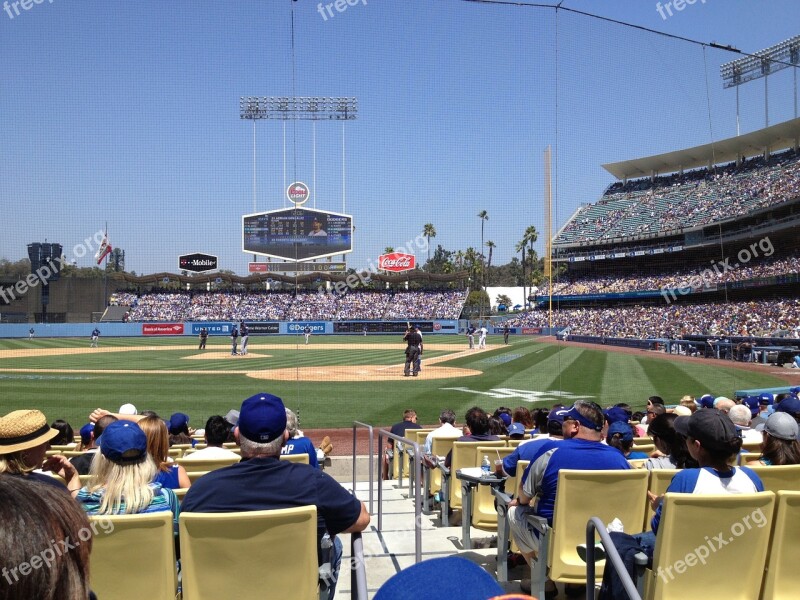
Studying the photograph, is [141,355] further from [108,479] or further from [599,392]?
[108,479]

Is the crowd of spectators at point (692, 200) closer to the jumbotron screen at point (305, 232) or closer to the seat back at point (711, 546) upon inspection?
the jumbotron screen at point (305, 232)

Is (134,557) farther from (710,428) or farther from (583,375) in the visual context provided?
(583,375)

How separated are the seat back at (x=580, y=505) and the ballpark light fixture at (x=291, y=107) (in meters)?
9.34

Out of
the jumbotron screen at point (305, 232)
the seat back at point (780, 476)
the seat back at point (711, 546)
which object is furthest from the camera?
the jumbotron screen at point (305, 232)

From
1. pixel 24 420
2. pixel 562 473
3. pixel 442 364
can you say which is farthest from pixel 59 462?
pixel 442 364

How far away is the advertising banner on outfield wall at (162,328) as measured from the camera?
5191 cm

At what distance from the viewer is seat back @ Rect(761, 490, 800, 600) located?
3.39 meters

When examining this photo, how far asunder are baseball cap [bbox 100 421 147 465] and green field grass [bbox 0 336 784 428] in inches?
318

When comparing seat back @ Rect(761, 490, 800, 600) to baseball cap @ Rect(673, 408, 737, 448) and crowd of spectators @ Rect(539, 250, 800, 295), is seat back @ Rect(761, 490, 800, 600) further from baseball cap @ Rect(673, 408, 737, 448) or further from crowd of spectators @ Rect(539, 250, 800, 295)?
crowd of spectators @ Rect(539, 250, 800, 295)

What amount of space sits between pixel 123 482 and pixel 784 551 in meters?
3.49

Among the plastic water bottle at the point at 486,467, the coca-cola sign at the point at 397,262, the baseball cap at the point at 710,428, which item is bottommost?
the plastic water bottle at the point at 486,467

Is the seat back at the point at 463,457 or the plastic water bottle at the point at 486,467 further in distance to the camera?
the seat back at the point at 463,457

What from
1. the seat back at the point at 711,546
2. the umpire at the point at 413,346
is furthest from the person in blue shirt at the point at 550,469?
the umpire at the point at 413,346

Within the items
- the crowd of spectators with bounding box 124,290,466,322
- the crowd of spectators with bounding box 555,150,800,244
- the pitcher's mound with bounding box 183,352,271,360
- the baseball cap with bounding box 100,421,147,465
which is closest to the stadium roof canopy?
the crowd of spectators with bounding box 555,150,800,244
